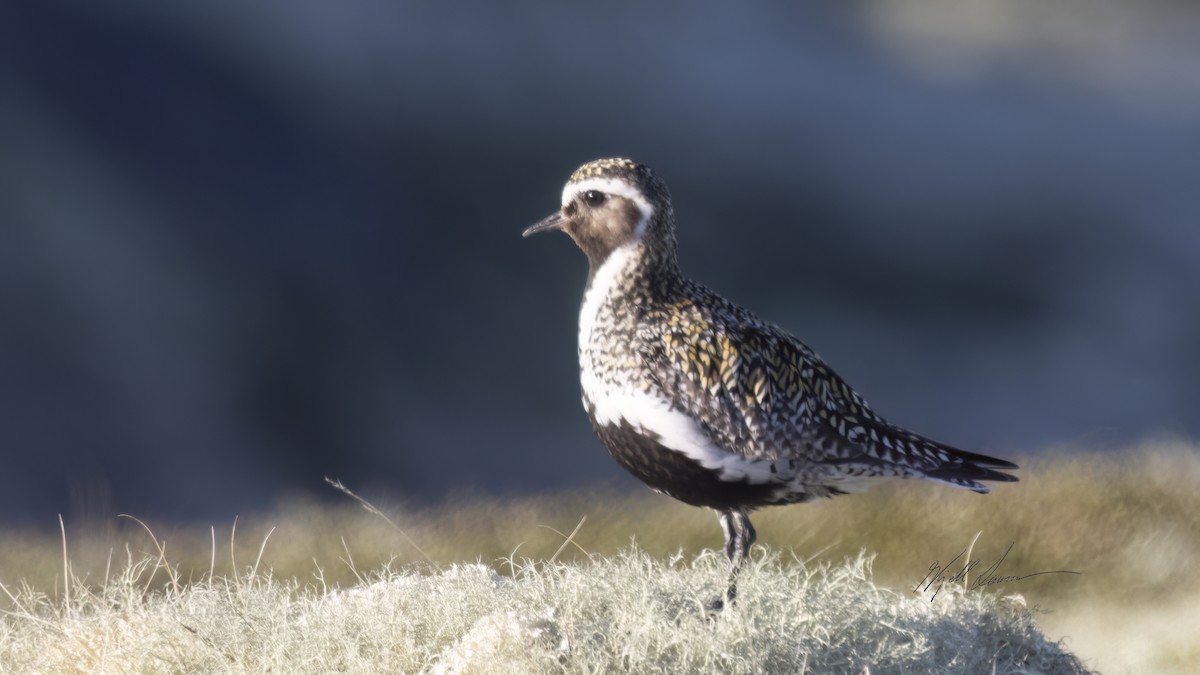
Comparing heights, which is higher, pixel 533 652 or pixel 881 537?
pixel 881 537

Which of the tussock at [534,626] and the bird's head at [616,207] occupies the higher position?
the bird's head at [616,207]

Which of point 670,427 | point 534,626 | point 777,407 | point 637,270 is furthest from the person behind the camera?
point 637,270

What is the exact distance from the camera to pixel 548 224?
5.13m

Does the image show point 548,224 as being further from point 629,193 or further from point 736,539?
point 736,539

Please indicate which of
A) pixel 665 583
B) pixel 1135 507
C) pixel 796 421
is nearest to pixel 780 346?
pixel 796 421

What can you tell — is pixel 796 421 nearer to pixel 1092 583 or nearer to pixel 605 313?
pixel 605 313

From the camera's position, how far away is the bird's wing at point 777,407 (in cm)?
466

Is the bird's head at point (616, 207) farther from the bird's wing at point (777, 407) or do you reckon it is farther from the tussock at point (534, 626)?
the tussock at point (534, 626)

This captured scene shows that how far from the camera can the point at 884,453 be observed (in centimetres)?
484

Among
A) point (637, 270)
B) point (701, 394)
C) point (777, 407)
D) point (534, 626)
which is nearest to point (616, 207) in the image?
point (637, 270)

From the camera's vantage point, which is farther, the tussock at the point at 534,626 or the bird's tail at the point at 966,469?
the bird's tail at the point at 966,469

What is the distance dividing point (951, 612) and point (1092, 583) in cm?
225

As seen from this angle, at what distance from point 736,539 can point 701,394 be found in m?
0.65

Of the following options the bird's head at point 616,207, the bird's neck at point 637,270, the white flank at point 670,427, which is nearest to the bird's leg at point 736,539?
the white flank at point 670,427
